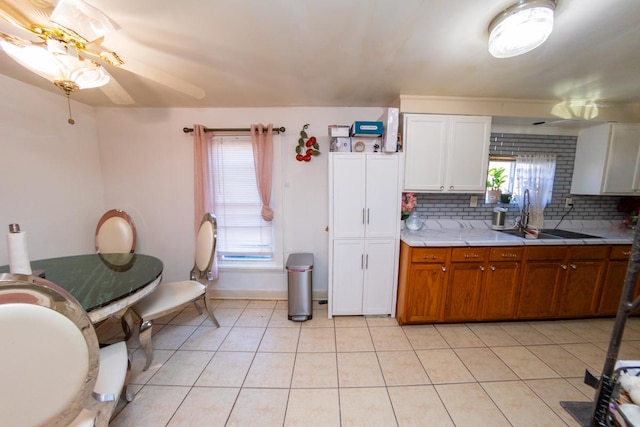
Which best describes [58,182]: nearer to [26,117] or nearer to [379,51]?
[26,117]

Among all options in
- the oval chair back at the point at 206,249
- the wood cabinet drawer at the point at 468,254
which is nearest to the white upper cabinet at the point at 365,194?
the wood cabinet drawer at the point at 468,254

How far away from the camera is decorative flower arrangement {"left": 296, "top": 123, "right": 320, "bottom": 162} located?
2480 millimetres

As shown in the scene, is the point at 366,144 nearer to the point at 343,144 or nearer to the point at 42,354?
the point at 343,144

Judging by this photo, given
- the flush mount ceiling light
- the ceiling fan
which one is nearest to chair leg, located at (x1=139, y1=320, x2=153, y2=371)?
the ceiling fan

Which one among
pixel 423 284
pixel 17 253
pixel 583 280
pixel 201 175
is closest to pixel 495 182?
pixel 583 280

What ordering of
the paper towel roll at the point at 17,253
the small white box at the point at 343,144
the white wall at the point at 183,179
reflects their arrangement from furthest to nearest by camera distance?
the white wall at the point at 183,179, the small white box at the point at 343,144, the paper towel roll at the point at 17,253

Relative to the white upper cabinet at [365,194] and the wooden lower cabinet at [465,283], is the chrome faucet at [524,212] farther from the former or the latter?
the white upper cabinet at [365,194]

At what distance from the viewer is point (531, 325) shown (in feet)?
7.44

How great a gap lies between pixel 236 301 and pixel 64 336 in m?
2.08

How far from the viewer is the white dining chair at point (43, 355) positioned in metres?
0.71

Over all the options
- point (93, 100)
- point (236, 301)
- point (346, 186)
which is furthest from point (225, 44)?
point (236, 301)

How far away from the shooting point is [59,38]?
1.14m

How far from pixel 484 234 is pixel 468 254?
448mm

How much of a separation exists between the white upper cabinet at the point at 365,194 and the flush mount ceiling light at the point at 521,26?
1.08 metres
